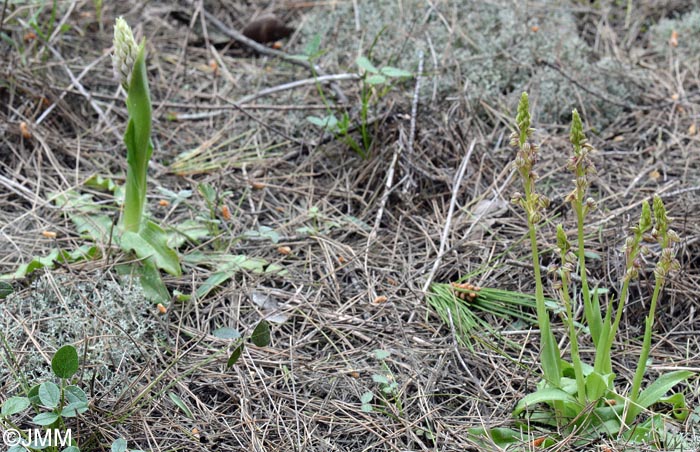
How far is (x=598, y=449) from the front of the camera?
172 centimetres

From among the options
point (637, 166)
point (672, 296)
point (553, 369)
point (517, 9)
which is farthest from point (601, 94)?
point (553, 369)

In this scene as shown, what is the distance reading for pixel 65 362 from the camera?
1655 mm

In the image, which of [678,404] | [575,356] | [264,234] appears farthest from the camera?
[264,234]

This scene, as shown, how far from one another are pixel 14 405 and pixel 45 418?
0.24 ft

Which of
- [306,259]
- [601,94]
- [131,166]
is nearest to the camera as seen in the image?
[131,166]

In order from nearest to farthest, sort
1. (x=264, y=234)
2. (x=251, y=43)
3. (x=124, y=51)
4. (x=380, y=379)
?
(x=380, y=379) < (x=124, y=51) < (x=264, y=234) < (x=251, y=43)

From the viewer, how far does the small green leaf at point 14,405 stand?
62.5 inches

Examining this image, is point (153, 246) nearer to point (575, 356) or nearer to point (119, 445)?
point (119, 445)

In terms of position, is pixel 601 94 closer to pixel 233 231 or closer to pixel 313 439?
pixel 233 231

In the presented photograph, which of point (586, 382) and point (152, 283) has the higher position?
point (586, 382)

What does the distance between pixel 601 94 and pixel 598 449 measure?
6.26 ft

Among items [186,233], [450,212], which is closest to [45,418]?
→ [186,233]

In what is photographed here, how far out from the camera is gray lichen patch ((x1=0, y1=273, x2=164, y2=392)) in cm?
190

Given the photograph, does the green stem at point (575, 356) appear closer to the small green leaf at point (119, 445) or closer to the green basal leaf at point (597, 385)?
the green basal leaf at point (597, 385)
